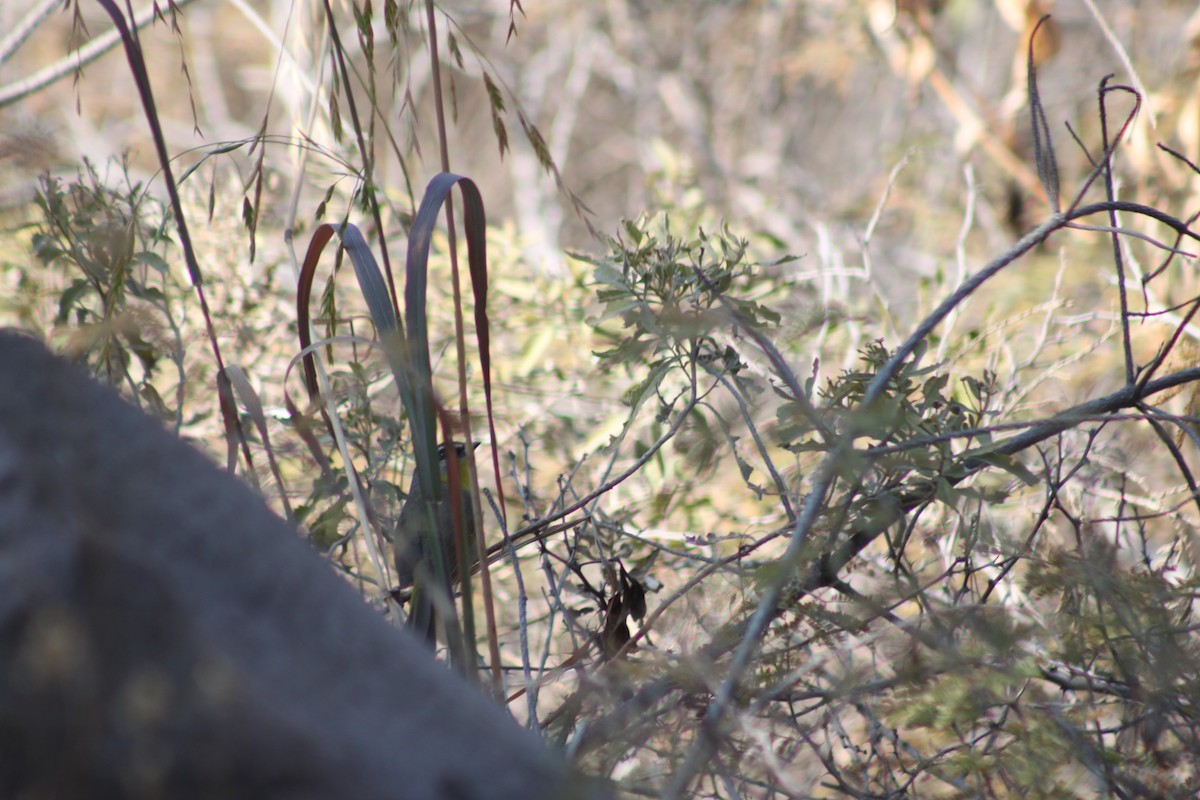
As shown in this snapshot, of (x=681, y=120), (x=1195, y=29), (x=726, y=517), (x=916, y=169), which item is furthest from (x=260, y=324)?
(x=681, y=120)

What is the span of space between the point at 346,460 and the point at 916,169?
566cm

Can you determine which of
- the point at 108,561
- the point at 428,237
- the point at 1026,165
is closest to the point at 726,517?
the point at 428,237

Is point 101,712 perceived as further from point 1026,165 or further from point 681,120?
point 681,120

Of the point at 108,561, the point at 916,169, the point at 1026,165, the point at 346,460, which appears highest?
the point at 916,169

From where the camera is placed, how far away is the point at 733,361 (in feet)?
5.93

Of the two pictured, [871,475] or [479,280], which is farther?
[871,475]

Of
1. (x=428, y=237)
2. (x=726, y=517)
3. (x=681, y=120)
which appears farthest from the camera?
(x=681, y=120)

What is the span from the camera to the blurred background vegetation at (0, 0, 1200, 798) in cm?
141

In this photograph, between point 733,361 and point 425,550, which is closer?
point 733,361

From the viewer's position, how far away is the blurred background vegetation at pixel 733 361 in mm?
1407

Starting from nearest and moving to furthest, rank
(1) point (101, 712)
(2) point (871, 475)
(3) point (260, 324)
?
(1) point (101, 712) → (2) point (871, 475) → (3) point (260, 324)

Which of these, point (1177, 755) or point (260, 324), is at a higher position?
point (260, 324)

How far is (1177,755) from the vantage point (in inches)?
54.1

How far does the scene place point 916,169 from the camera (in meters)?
6.34
